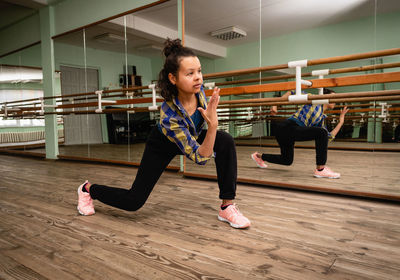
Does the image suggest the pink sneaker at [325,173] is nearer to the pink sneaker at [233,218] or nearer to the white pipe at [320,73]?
the white pipe at [320,73]

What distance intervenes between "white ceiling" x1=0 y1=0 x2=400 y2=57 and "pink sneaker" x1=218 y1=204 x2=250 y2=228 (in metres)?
1.63

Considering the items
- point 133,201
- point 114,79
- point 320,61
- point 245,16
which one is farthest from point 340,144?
point 114,79

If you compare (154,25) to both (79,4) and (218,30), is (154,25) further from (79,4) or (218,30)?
(79,4)

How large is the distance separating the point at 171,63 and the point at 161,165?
0.56 metres

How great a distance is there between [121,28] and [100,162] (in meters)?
1.92

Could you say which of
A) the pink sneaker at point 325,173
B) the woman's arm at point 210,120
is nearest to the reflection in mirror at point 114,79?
the pink sneaker at point 325,173

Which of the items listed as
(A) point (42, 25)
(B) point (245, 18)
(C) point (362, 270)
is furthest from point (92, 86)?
(C) point (362, 270)

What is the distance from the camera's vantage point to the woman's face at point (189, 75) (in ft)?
4.33

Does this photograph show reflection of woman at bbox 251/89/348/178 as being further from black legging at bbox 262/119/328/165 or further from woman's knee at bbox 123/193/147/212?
woman's knee at bbox 123/193/147/212

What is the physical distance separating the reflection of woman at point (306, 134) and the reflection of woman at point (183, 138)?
1000 millimetres

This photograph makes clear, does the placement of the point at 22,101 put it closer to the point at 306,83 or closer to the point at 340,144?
the point at 306,83

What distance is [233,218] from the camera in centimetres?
150

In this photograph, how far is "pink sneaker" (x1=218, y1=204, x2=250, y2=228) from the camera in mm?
1464

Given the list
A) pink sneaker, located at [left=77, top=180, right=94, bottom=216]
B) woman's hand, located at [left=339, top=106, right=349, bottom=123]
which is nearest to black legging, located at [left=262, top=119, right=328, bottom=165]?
woman's hand, located at [left=339, top=106, right=349, bottom=123]
